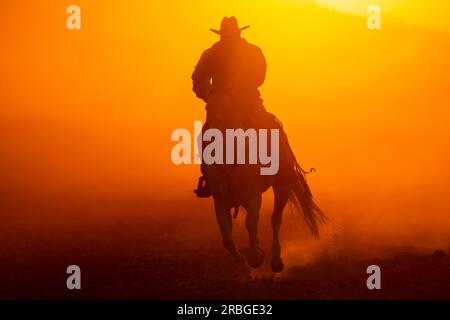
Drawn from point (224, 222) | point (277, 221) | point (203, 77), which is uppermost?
point (203, 77)

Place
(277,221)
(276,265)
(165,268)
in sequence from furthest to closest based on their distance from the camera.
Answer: (165,268) → (277,221) → (276,265)

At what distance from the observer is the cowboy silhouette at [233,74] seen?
14.9 meters

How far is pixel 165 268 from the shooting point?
1802 cm

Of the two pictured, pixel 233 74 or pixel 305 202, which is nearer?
pixel 233 74

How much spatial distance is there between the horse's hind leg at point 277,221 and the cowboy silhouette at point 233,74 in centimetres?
144

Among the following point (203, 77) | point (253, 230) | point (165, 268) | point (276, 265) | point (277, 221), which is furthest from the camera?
point (165, 268)

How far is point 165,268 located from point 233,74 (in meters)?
4.11

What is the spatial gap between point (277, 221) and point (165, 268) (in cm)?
211

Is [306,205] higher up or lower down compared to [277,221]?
higher up

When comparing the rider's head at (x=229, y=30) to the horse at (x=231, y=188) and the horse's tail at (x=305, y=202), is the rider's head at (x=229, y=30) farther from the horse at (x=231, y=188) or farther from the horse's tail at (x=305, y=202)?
the horse's tail at (x=305, y=202)

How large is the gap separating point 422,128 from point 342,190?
43.3ft

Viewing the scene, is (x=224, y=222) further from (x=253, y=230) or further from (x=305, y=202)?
(x=305, y=202)

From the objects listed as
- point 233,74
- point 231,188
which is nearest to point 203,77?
point 233,74

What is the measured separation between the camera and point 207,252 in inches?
782
